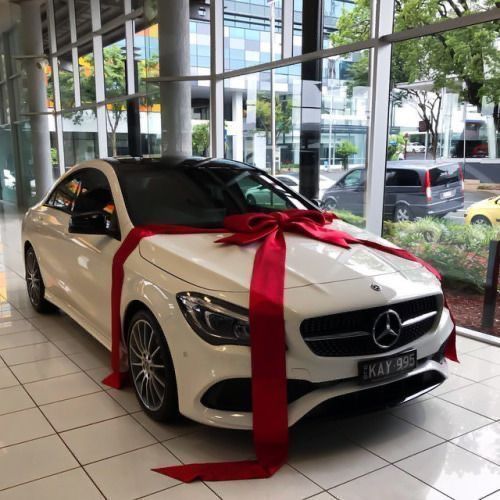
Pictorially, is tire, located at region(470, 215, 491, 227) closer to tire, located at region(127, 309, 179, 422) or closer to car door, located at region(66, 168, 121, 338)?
car door, located at region(66, 168, 121, 338)

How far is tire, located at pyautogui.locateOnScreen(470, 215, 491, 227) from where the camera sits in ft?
15.4

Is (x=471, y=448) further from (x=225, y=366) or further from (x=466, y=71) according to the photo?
(x=466, y=71)

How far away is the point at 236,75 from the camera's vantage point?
685 centimetres

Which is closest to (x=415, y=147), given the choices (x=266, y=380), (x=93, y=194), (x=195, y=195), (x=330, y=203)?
(x=330, y=203)

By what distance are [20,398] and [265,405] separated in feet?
5.08

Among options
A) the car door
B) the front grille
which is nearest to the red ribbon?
the front grille

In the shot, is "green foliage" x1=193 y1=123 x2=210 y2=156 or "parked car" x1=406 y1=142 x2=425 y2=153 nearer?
"parked car" x1=406 y1=142 x2=425 y2=153

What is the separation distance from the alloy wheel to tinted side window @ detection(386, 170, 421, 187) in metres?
3.37

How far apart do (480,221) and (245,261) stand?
117 inches

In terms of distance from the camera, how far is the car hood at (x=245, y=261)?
95.5 inches

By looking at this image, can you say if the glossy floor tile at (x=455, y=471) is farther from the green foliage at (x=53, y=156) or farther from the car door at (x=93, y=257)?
the green foliage at (x=53, y=156)

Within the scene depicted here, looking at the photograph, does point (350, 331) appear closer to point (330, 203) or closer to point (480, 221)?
point (480, 221)

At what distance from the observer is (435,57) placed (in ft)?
15.5

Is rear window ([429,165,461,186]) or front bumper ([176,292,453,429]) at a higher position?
rear window ([429,165,461,186])
